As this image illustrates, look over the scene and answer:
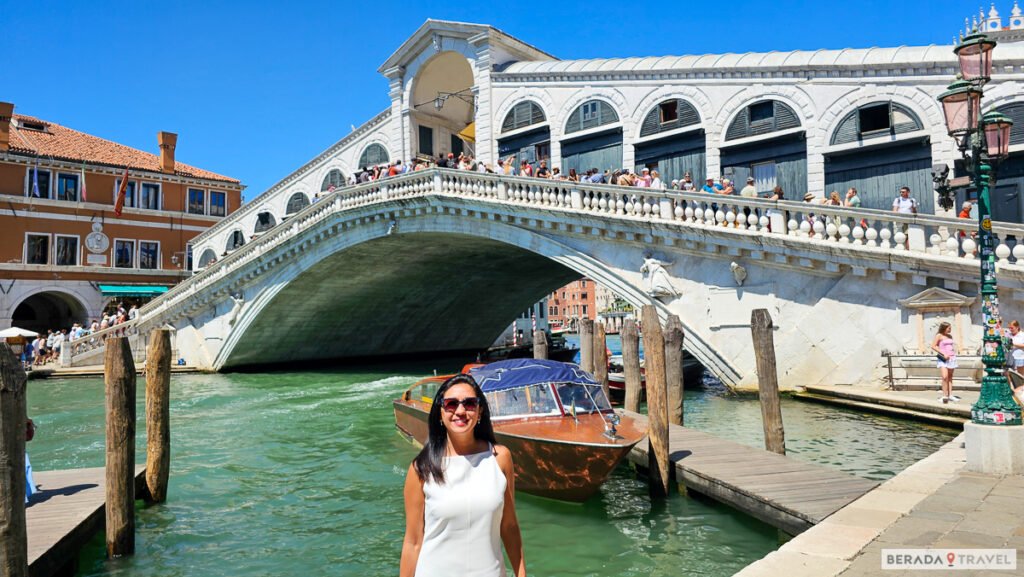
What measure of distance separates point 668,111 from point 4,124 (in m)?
25.0

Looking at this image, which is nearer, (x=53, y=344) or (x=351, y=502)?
(x=351, y=502)

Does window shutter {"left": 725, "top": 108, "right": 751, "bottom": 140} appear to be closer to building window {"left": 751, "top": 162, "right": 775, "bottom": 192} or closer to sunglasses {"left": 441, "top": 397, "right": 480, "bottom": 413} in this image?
building window {"left": 751, "top": 162, "right": 775, "bottom": 192}

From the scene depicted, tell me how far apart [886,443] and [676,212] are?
18.8ft

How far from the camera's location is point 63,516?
19.6ft

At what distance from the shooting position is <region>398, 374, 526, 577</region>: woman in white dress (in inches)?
97.7

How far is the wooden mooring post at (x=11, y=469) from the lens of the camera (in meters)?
4.30

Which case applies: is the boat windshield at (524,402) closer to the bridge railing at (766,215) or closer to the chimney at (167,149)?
the bridge railing at (766,215)

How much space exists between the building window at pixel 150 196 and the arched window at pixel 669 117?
74.7 ft

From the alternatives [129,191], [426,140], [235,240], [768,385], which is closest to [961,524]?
[768,385]

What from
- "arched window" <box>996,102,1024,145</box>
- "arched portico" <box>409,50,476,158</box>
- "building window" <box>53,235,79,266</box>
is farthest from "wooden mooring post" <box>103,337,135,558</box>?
"building window" <box>53,235,79,266</box>

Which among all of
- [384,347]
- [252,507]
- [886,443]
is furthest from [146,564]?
[384,347]

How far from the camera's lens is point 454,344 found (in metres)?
32.0

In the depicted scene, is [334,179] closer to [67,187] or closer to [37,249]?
[67,187]

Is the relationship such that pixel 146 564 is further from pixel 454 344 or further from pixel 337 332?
pixel 454 344
